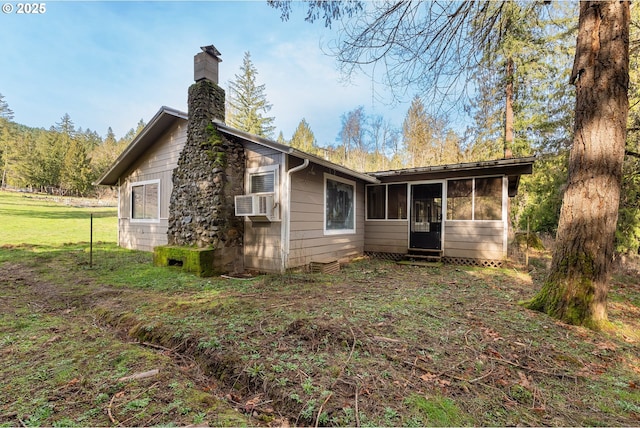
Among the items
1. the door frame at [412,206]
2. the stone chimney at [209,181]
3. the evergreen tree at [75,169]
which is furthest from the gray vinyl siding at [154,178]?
the evergreen tree at [75,169]

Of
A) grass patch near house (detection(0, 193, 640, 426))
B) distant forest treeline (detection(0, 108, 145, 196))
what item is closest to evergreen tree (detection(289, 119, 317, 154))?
distant forest treeline (detection(0, 108, 145, 196))

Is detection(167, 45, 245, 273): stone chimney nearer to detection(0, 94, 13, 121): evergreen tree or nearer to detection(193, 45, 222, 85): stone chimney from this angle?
detection(193, 45, 222, 85): stone chimney

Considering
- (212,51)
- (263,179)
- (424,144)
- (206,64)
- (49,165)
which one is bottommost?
(263,179)

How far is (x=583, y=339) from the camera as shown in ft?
9.59

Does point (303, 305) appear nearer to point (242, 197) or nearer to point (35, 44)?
point (242, 197)

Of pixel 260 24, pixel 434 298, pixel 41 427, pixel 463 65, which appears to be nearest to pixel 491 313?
pixel 434 298

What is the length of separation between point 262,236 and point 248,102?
20473mm

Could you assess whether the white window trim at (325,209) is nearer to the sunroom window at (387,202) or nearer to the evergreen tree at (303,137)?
the sunroom window at (387,202)

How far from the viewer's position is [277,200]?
598 cm

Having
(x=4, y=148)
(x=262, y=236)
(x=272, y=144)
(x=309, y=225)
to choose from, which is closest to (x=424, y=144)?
(x=309, y=225)

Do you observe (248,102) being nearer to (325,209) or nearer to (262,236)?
(325,209)

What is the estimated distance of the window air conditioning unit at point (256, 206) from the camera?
5.84 meters

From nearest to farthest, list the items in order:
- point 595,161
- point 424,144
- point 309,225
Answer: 1. point 595,161
2. point 309,225
3. point 424,144

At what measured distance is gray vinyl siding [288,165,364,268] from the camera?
20.2 ft
